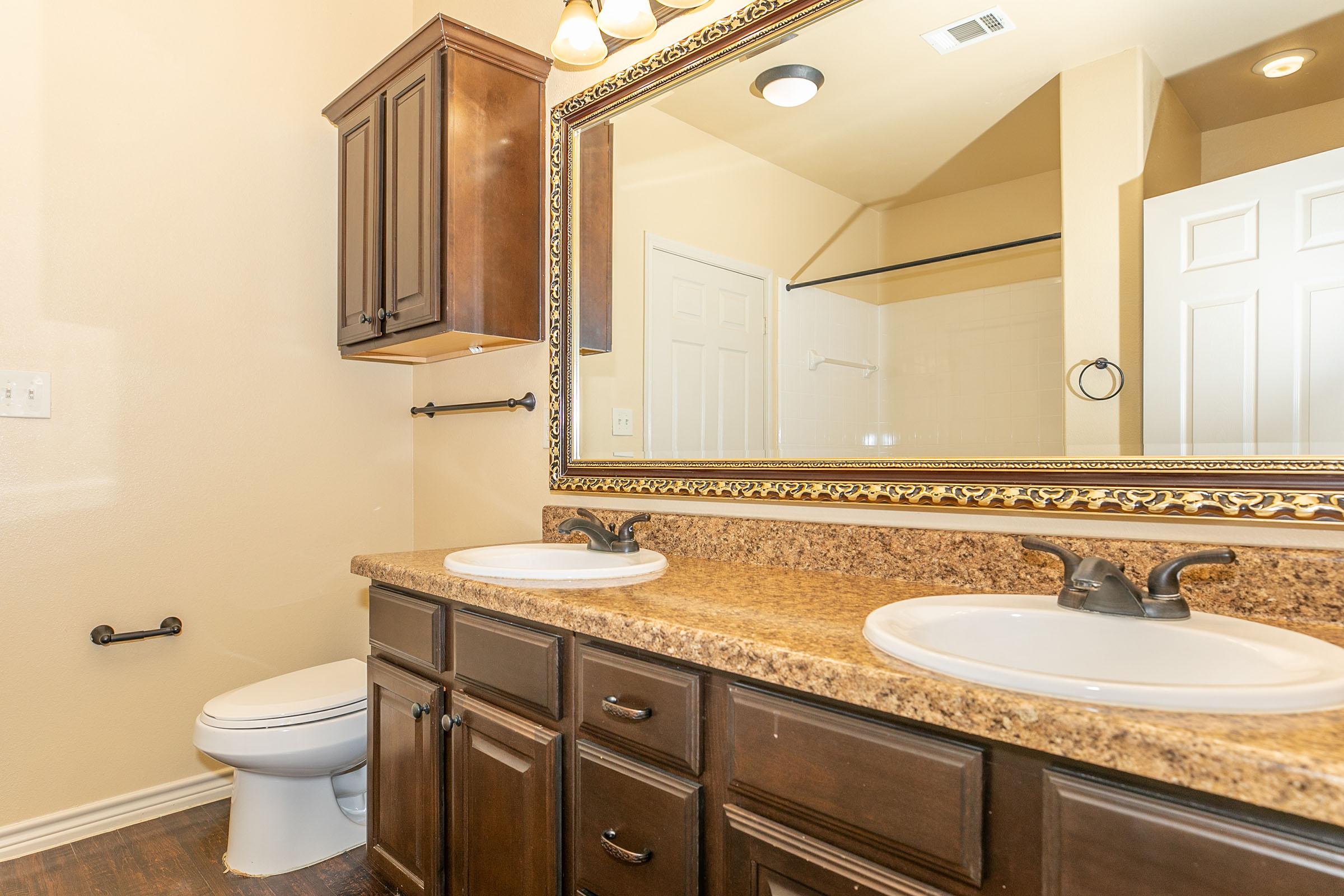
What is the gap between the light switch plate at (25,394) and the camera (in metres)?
1.91

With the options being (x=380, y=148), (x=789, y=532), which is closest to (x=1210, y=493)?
(x=789, y=532)

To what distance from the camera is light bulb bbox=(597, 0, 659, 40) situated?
5.10ft

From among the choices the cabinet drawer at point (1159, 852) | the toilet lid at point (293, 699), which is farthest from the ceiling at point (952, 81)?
the toilet lid at point (293, 699)

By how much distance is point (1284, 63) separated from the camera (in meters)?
1.01

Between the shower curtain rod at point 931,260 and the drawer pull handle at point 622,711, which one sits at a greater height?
the shower curtain rod at point 931,260

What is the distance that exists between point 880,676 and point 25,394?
2.24 metres

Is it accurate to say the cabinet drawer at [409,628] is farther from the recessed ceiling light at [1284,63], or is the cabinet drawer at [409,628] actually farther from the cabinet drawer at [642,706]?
the recessed ceiling light at [1284,63]

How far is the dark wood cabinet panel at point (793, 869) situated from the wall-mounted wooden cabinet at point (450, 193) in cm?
142

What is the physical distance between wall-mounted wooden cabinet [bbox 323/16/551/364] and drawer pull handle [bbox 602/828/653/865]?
1.28m

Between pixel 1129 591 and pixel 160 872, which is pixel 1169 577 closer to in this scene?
pixel 1129 591

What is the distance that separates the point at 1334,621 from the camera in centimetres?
93

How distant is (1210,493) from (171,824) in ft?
8.41

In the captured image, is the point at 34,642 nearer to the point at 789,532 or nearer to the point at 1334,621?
the point at 789,532

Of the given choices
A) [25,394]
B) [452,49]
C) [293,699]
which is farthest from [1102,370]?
[25,394]
